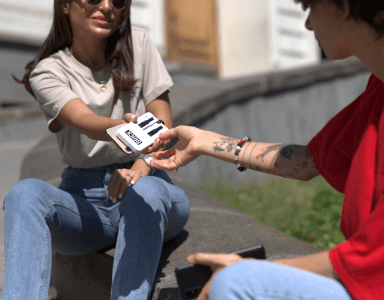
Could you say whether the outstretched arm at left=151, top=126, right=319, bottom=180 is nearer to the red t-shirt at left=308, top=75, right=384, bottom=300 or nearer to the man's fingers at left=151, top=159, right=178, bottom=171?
the man's fingers at left=151, top=159, right=178, bottom=171

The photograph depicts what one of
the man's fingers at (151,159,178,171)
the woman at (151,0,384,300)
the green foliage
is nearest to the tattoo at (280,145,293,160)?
the woman at (151,0,384,300)

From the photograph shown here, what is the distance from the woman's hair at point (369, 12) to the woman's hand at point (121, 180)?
116 centimetres

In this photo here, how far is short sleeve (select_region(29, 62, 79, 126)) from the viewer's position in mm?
2189

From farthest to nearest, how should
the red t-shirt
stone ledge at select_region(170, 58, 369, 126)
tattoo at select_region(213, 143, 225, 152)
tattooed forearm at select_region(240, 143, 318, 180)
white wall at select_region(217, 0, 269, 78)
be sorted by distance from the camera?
white wall at select_region(217, 0, 269, 78)
stone ledge at select_region(170, 58, 369, 126)
tattoo at select_region(213, 143, 225, 152)
tattooed forearm at select_region(240, 143, 318, 180)
the red t-shirt

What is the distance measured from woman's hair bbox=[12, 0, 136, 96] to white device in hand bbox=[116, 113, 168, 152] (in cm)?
49

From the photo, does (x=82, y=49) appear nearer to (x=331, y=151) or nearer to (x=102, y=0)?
(x=102, y=0)

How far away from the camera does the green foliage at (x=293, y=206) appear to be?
359 centimetres

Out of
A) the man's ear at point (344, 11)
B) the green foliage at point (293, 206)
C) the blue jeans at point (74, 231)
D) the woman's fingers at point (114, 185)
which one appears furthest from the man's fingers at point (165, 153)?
the green foliage at point (293, 206)

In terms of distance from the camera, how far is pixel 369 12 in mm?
1203

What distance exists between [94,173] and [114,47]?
64cm

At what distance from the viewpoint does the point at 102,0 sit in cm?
226

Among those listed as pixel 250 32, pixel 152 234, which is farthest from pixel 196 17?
pixel 152 234

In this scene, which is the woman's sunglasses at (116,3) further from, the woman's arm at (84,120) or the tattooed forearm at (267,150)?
the tattooed forearm at (267,150)

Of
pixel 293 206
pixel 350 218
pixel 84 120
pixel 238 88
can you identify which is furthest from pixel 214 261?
pixel 238 88
